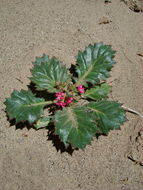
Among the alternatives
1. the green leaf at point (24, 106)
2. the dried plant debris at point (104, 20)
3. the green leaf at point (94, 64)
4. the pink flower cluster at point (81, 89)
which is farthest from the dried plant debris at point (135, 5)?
the green leaf at point (24, 106)

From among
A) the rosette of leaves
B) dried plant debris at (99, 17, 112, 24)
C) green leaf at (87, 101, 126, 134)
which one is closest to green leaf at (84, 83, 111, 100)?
the rosette of leaves

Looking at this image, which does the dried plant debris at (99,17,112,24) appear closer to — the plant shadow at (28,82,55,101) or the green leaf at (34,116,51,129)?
the plant shadow at (28,82,55,101)

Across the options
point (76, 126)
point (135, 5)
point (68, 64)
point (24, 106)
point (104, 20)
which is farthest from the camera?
point (135, 5)

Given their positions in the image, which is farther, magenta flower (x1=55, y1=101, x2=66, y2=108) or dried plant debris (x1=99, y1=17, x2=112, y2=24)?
dried plant debris (x1=99, y1=17, x2=112, y2=24)

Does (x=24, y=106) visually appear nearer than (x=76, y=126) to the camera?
No

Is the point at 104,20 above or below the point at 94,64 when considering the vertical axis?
above

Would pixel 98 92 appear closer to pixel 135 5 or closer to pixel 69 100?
pixel 69 100

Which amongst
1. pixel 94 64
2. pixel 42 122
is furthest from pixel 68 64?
pixel 42 122

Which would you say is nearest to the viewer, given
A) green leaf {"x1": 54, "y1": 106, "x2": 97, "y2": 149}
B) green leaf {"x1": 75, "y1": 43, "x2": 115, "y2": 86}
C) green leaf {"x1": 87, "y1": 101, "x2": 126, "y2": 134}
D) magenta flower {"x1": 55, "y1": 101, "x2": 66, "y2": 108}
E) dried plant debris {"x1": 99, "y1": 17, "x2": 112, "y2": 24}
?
green leaf {"x1": 54, "y1": 106, "x2": 97, "y2": 149}
